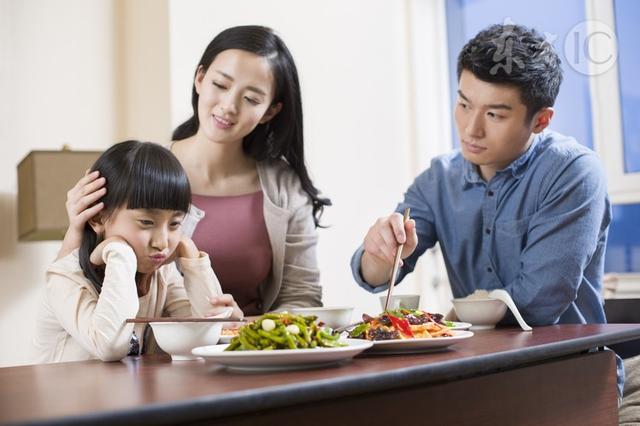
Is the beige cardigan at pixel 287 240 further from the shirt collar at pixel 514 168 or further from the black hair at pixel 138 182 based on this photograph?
the black hair at pixel 138 182

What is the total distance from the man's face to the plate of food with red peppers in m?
0.70

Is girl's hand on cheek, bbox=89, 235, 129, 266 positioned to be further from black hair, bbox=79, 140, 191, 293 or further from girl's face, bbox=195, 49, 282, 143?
girl's face, bbox=195, 49, 282, 143

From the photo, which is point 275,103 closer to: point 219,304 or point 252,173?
point 252,173

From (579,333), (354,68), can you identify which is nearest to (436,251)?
(354,68)

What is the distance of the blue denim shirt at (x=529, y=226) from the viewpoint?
1.63 metres

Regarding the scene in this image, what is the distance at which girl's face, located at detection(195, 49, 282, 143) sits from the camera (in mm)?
1995

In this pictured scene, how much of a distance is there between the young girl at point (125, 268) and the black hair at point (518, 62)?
0.77m

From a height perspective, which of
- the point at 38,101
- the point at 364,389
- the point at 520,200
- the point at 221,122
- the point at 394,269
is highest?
the point at 38,101

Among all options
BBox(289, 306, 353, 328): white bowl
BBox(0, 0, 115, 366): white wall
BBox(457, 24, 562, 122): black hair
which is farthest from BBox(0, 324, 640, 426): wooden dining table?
BBox(0, 0, 115, 366): white wall

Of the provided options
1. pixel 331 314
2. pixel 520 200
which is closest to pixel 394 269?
pixel 331 314

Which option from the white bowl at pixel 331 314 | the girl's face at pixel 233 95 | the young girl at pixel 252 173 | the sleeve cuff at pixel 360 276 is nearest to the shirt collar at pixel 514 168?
the sleeve cuff at pixel 360 276

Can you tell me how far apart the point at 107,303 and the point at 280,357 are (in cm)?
41

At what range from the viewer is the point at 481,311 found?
152 centimetres

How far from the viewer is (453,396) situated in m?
1.00
